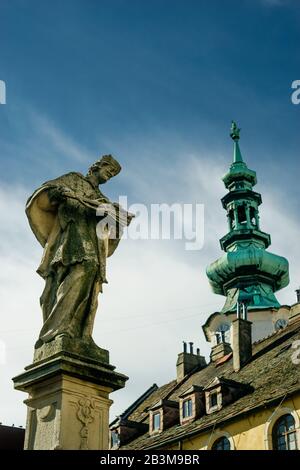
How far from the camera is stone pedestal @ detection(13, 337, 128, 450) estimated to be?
21.7 ft

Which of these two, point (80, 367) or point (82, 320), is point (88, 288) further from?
point (80, 367)

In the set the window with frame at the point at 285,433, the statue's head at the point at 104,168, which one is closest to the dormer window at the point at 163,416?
the window with frame at the point at 285,433

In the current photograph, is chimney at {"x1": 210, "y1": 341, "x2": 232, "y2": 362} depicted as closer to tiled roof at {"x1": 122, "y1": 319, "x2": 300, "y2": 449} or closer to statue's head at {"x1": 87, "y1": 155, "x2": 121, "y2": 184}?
tiled roof at {"x1": 122, "y1": 319, "x2": 300, "y2": 449}

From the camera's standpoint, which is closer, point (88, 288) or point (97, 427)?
point (97, 427)

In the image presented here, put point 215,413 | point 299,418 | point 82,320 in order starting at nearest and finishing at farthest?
point 82,320 → point 299,418 → point 215,413

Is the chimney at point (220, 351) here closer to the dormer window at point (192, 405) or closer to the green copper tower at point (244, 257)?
the dormer window at point (192, 405)

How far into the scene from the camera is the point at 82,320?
288 inches

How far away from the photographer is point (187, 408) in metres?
34.8

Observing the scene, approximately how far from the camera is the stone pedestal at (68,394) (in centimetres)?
660

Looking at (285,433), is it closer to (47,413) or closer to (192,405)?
(192,405)

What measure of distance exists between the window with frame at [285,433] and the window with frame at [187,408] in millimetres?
6675

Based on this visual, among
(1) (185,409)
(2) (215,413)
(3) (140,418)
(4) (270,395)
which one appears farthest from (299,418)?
(3) (140,418)

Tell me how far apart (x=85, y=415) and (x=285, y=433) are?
2276 cm
